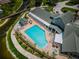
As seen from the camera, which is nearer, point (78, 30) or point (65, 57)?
point (65, 57)

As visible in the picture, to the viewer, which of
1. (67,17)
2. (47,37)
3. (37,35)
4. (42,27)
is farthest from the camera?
(42,27)

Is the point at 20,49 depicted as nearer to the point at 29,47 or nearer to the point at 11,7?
the point at 29,47

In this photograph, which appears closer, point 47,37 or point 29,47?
point 29,47

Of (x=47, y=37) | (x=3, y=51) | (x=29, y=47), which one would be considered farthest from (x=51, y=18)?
(x=3, y=51)

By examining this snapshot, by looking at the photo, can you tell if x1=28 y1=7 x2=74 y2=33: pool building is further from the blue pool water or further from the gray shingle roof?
the blue pool water

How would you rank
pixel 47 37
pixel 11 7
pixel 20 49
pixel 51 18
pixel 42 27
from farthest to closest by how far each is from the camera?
pixel 11 7 → pixel 51 18 → pixel 42 27 → pixel 47 37 → pixel 20 49

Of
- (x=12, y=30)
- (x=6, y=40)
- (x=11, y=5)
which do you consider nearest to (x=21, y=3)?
(x=11, y=5)

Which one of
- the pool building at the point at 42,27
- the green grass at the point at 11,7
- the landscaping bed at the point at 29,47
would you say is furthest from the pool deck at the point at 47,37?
the green grass at the point at 11,7

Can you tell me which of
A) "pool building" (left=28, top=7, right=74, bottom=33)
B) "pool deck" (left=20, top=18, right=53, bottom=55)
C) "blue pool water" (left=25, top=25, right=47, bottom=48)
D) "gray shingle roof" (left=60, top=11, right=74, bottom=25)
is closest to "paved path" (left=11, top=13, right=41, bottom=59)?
"pool deck" (left=20, top=18, right=53, bottom=55)

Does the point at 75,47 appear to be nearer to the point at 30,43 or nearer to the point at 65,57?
the point at 65,57
